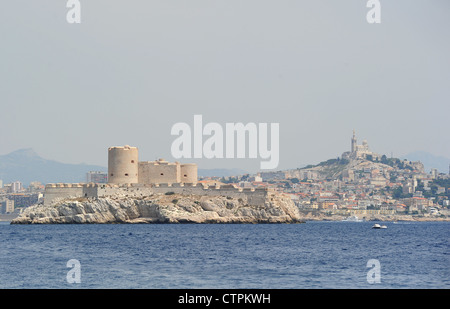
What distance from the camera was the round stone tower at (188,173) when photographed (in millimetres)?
77312

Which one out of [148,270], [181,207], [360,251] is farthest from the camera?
[181,207]

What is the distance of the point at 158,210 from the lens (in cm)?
6912

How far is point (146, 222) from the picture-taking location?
69750 mm

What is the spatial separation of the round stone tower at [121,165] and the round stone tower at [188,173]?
604 centimetres

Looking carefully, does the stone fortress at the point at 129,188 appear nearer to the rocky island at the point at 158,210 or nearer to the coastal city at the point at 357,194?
the rocky island at the point at 158,210

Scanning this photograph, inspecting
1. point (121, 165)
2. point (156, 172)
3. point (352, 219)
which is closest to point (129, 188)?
point (121, 165)

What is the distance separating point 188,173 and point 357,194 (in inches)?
3739

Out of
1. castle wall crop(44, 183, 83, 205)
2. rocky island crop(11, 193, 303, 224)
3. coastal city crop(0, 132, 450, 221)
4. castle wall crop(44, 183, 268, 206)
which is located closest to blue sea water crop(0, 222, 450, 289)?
rocky island crop(11, 193, 303, 224)

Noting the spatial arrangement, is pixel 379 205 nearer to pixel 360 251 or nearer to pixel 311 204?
pixel 311 204

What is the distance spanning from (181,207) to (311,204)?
254 ft

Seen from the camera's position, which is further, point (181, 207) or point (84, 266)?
point (181, 207)

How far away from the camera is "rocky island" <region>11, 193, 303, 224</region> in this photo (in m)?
69.2

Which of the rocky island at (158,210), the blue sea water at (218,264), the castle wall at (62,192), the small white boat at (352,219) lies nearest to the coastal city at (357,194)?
the small white boat at (352,219)
